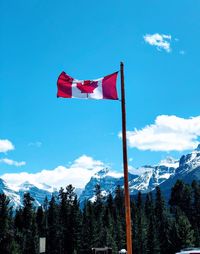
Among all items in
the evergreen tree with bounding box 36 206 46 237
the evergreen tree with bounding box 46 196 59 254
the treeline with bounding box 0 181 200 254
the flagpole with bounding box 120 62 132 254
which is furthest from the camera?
the evergreen tree with bounding box 36 206 46 237

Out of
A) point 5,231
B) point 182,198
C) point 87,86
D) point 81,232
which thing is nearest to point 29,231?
point 81,232

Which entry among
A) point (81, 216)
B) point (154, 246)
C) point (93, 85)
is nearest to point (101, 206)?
point (81, 216)

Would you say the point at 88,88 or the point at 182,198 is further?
the point at 182,198

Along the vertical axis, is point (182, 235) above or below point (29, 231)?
below

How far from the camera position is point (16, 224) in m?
147

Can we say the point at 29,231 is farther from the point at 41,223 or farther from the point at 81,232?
the point at 41,223

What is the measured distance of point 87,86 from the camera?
19141 mm

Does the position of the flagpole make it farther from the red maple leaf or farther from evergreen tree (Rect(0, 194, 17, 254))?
evergreen tree (Rect(0, 194, 17, 254))

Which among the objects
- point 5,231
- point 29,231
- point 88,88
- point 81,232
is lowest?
point 88,88

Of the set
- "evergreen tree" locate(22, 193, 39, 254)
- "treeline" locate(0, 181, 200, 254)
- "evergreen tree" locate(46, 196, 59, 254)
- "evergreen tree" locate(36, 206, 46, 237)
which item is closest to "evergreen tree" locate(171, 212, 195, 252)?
"treeline" locate(0, 181, 200, 254)

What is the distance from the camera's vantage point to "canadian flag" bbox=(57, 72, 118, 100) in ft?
62.2

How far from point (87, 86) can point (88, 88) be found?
0.33ft

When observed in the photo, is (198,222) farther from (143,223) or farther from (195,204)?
(143,223)

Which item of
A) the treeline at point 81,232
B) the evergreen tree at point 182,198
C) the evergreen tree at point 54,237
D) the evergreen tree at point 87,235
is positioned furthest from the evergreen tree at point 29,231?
the evergreen tree at point 182,198
